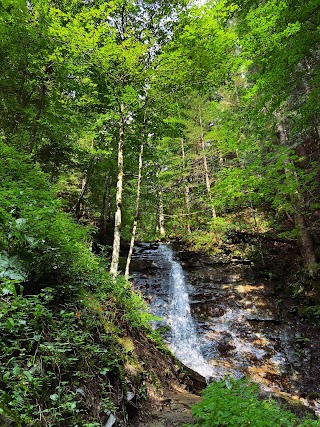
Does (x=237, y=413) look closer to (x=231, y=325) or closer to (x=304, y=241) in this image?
(x=231, y=325)

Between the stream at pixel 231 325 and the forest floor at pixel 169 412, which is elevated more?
the stream at pixel 231 325

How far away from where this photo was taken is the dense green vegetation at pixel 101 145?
332cm

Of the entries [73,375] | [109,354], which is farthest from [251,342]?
[73,375]

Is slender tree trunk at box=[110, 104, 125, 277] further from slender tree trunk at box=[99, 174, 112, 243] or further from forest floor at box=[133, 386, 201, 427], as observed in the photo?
slender tree trunk at box=[99, 174, 112, 243]

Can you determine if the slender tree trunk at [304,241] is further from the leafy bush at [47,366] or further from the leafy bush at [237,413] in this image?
the leafy bush at [47,366]

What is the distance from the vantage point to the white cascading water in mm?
8711

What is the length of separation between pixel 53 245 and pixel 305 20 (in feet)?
22.6

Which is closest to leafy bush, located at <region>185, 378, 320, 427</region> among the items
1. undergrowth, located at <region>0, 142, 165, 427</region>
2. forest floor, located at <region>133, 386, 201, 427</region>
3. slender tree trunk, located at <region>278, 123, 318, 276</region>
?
forest floor, located at <region>133, 386, 201, 427</region>

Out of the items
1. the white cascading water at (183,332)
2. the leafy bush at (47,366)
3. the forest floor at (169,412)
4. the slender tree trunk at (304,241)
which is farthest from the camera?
the slender tree trunk at (304,241)

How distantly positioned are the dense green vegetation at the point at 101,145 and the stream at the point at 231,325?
2260 mm

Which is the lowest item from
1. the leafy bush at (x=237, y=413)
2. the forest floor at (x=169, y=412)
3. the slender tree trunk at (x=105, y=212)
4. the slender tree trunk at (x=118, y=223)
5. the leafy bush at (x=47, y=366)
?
the forest floor at (x=169, y=412)

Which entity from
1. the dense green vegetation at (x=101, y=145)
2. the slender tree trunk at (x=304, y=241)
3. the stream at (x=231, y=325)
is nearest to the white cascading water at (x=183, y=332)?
the stream at (x=231, y=325)

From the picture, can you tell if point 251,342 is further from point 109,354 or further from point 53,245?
point 53,245

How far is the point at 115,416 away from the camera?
369 centimetres
